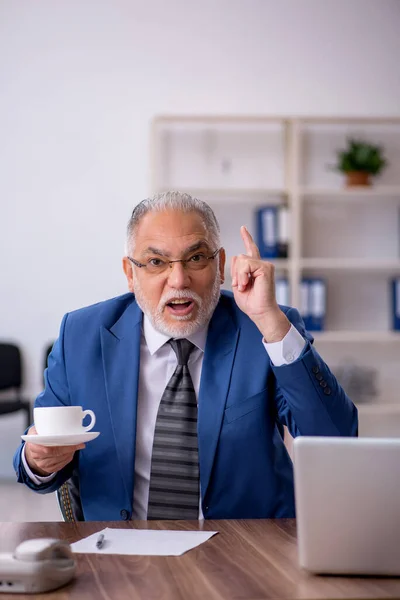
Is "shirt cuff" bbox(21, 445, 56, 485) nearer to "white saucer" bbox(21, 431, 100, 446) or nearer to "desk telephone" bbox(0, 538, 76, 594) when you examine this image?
"white saucer" bbox(21, 431, 100, 446)

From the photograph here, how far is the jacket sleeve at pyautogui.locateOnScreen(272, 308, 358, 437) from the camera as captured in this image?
69.2 inches

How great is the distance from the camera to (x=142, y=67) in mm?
5461

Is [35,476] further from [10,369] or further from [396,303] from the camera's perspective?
[396,303]

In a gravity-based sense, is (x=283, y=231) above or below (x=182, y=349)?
above

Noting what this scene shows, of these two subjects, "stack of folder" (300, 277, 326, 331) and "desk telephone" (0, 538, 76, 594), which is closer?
"desk telephone" (0, 538, 76, 594)

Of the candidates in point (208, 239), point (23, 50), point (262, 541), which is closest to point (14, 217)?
point (23, 50)

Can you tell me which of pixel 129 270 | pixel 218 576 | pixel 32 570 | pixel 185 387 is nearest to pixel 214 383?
pixel 185 387

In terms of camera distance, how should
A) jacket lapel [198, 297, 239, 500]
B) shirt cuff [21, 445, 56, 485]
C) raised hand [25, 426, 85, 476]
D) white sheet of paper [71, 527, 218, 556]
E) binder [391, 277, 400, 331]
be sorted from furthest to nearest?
binder [391, 277, 400, 331]
jacket lapel [198, 297, 239, 500]
shirt cuff [21, 445, 56, 485]
raised hand [25, 426, 85, 476]
white sheet of paper [71, 527, 218, 556]

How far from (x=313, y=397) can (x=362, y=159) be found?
149 inches

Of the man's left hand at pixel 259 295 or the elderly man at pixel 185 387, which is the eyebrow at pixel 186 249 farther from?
the man's left hand at pixel 259 295

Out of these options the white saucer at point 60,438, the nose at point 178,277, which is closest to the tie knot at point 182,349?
the nose at point 178,277

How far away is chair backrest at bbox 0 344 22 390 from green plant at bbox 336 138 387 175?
2487 millimetres

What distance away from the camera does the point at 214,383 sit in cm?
191

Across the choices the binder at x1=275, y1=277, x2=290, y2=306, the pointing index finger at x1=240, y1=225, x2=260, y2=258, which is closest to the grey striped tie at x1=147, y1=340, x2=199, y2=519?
the pointing index finger at x1=240, y1=225, x2=260, y2=258
